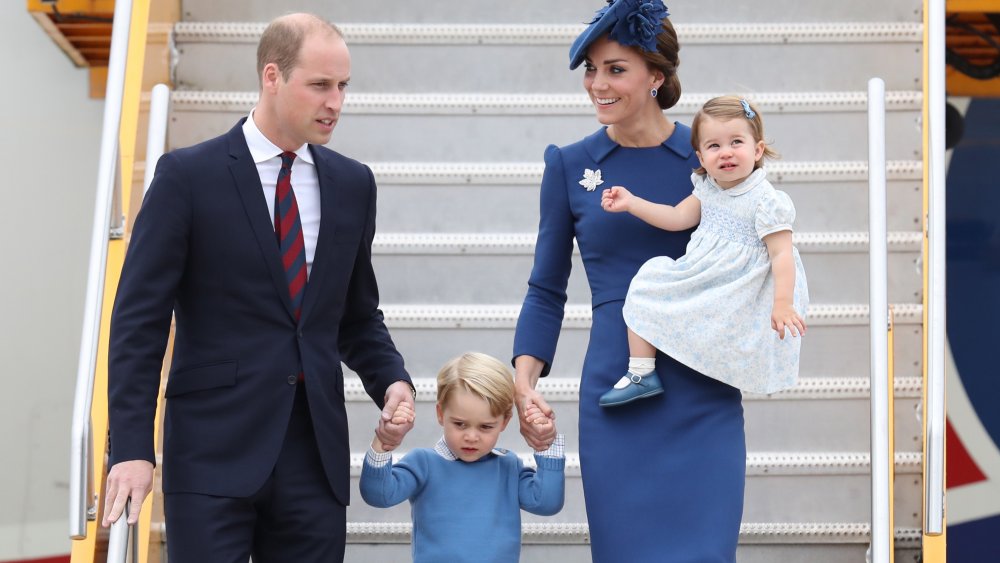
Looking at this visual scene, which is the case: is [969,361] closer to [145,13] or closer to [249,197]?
[145,13]

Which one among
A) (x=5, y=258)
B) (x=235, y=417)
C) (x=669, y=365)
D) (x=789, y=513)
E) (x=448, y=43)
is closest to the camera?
(x=235, y=417)

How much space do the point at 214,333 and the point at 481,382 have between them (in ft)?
1.99

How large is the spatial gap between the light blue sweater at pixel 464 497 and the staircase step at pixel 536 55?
2.08m

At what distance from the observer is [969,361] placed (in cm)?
557

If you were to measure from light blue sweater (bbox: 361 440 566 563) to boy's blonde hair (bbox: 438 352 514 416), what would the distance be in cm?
13

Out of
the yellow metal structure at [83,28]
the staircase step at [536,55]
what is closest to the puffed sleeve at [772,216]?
the staircase step at [536,55]

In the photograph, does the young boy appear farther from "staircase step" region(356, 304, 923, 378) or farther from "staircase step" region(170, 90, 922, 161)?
"staircase step" region(170, 90, 922, 161)

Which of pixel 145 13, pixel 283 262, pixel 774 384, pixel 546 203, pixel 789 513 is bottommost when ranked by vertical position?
pixel 789 513

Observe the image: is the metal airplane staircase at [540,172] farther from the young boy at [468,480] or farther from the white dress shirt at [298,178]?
the white dress shirt at [298,178]

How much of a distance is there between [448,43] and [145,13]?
40.6 inches

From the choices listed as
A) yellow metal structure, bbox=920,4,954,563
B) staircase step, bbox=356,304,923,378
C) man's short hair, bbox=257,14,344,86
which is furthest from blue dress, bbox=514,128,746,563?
staircase step, bbox=356,304,923,378

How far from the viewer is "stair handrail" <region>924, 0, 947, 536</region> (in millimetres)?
3102

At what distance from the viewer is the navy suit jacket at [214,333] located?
2289 mm

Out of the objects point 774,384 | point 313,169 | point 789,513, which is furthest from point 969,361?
point 313,169
